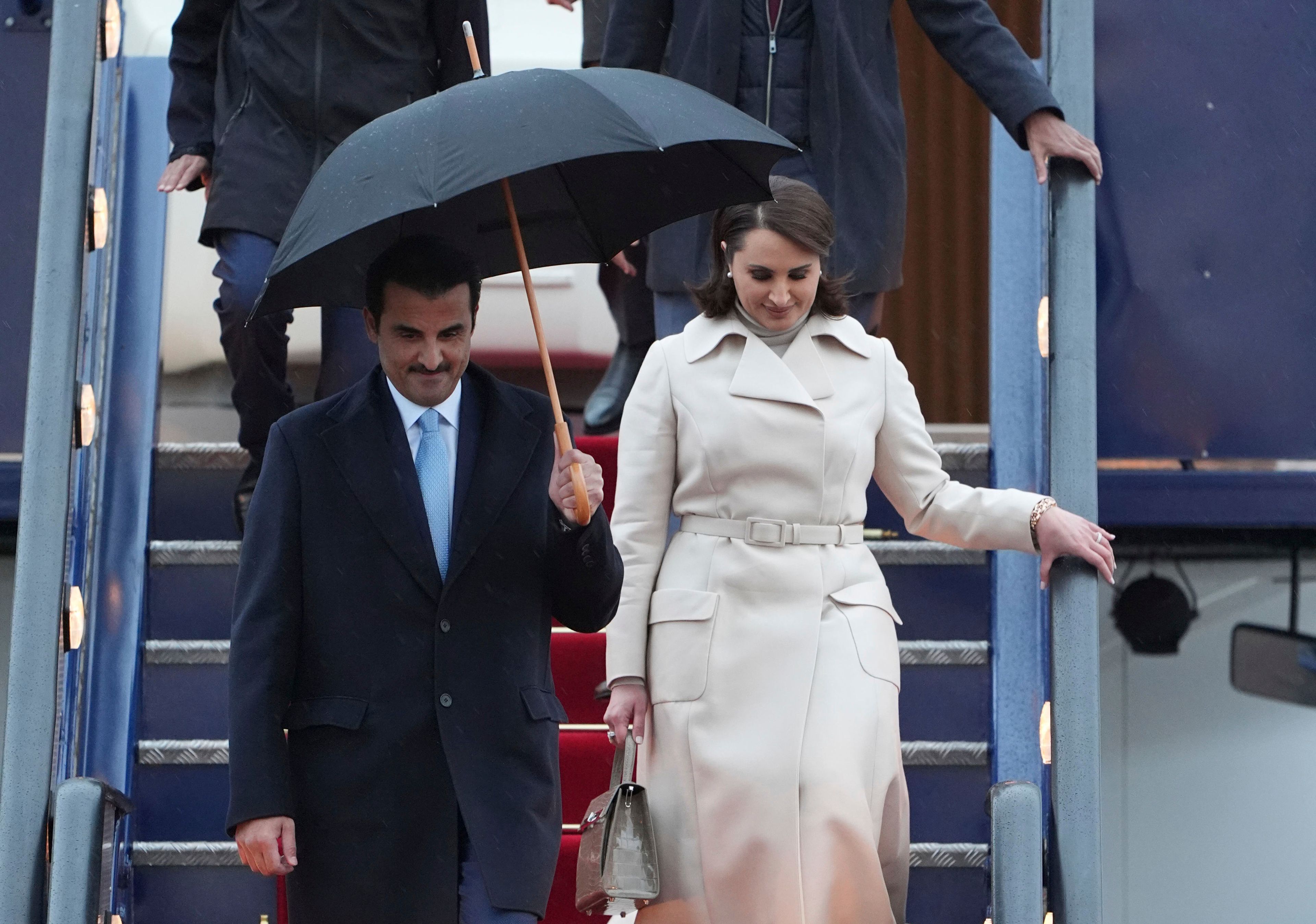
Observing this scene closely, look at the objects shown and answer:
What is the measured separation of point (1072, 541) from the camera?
11.5ft

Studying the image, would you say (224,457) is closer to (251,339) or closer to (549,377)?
(251,339)

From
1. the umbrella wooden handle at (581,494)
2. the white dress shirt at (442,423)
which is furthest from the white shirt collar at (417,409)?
the umbrella wooden handle at (581,494)

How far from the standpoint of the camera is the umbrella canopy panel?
287 cm

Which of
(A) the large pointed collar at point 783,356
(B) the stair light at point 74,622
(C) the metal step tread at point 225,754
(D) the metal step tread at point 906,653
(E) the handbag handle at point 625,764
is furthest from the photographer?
(D) the metal step tread at point 906,653

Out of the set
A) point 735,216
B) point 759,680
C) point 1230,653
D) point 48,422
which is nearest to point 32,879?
point 48,422

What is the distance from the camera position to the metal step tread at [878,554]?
4.67 meters

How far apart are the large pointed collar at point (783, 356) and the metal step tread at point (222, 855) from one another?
4.38 feet

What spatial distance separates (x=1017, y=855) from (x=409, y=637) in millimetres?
1231

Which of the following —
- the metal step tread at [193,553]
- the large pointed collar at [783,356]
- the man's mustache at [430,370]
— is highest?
the large pointed collar at [783,356]

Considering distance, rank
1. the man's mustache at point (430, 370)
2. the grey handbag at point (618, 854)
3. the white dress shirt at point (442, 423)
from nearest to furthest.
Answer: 1. the man's mustache at point (430, 370)
2. the white dress shirt at point (442, 423)
3. the grey handbag at point (618, 854)

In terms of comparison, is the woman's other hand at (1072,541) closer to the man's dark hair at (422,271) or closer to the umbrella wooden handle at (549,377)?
the umbrella wooden handle at (549,377)

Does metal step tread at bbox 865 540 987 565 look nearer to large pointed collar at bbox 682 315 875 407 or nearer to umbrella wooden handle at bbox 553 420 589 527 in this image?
large pointed collar at bbox 682 315 875 407

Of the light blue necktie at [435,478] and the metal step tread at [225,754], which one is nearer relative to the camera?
the light blue necktie at [435,478]

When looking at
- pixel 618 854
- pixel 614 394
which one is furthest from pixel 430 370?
pixel 614 394
